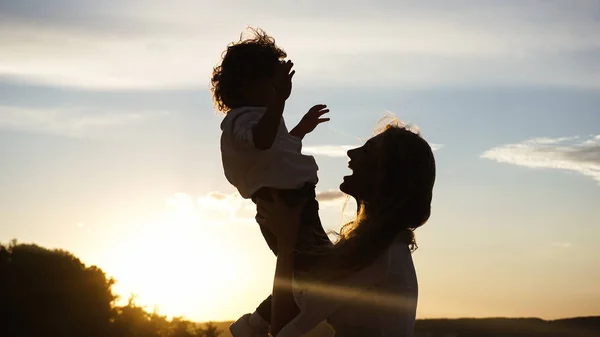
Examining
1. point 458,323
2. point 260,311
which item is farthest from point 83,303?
point 260,311

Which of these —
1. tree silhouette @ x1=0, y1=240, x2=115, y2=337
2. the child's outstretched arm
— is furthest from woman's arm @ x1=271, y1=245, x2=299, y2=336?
tree silhouette @ x1=0, y1=240, x2=115, y2=337

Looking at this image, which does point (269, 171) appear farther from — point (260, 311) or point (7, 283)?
point (7, 283)

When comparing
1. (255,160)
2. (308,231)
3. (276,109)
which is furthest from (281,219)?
(276,109)

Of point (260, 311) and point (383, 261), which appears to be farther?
point (260, 311)

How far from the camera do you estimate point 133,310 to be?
1905 inches

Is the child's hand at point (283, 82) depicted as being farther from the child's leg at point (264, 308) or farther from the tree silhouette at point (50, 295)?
the tree silhouette at point (50, 295)

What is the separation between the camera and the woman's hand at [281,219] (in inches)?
275

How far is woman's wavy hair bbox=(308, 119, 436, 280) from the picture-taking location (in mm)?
6305

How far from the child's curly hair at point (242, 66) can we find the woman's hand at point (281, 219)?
1.04 metres

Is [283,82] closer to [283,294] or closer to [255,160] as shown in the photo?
[255,160]

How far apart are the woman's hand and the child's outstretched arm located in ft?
1.77

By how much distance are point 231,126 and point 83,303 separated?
1544 inches

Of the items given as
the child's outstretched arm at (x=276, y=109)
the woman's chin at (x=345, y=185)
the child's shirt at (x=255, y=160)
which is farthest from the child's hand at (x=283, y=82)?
the woman's chin at (x=345, y=185)

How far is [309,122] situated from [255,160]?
155cm
